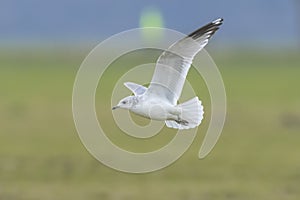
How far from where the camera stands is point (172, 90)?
11078mm

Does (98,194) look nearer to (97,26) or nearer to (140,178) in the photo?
(140,178)

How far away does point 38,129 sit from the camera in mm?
29391

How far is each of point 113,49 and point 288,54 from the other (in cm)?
1419

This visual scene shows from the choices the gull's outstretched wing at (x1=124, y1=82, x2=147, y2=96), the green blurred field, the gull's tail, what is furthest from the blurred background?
the gull's tail

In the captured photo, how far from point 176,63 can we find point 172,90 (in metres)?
0.28

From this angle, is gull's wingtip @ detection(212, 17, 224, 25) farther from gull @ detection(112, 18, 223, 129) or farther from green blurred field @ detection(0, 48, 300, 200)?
green blurred field @ detection(0, 48, 300, 200)

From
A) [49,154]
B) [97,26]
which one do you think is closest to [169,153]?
[49,154]

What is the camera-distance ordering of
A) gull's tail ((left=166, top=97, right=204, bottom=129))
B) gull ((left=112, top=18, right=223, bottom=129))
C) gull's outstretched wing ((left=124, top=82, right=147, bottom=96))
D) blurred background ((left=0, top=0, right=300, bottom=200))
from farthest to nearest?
blurred background ((left=0, top=0, right=300, bottom=200)) < gull's outstretched wing ((left=124, top=82, right=147, bottom=96)) < gull's tail ((left=166, top=97, right=204, bottom=129)) < gull ((left=112, top=18, right=223, bottom=129))

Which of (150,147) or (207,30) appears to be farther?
(150,147)

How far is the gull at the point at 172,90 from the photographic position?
35.3 feet

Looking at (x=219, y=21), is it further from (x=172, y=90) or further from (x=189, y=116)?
(x=189, y=116)

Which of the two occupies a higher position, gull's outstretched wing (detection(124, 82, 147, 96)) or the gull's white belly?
gull's outstretched wing (detection(124, 82, 147, 96))

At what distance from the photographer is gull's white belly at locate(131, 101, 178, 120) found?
10820mm

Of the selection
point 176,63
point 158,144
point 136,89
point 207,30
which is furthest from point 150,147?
point 207,30
